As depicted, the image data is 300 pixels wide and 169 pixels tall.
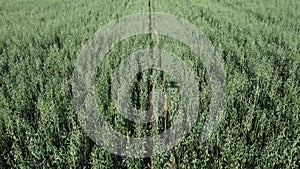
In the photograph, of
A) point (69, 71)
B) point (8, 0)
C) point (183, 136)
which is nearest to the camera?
point (183, 136)

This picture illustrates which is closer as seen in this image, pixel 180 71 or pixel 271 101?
pixel 271 101

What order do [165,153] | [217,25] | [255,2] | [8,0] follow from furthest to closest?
[8,0]
[255,2]
[217,25]
[165,153]

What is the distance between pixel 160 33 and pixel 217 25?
131 centimetres

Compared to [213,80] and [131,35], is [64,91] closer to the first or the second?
[213,80]

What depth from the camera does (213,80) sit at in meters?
3.65

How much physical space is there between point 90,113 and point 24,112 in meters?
0.74

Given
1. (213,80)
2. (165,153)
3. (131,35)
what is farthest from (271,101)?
(131,35)

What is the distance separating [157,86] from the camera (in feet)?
11.4

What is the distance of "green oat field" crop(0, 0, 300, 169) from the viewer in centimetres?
257

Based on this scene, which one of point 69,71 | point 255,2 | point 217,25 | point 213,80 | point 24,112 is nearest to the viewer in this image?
point 24,112

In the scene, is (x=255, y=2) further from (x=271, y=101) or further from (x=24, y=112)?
(x=24, y=112)

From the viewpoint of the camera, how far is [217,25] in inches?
247

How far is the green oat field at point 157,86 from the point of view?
2.57 metres


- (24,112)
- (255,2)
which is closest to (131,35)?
(24,112)
